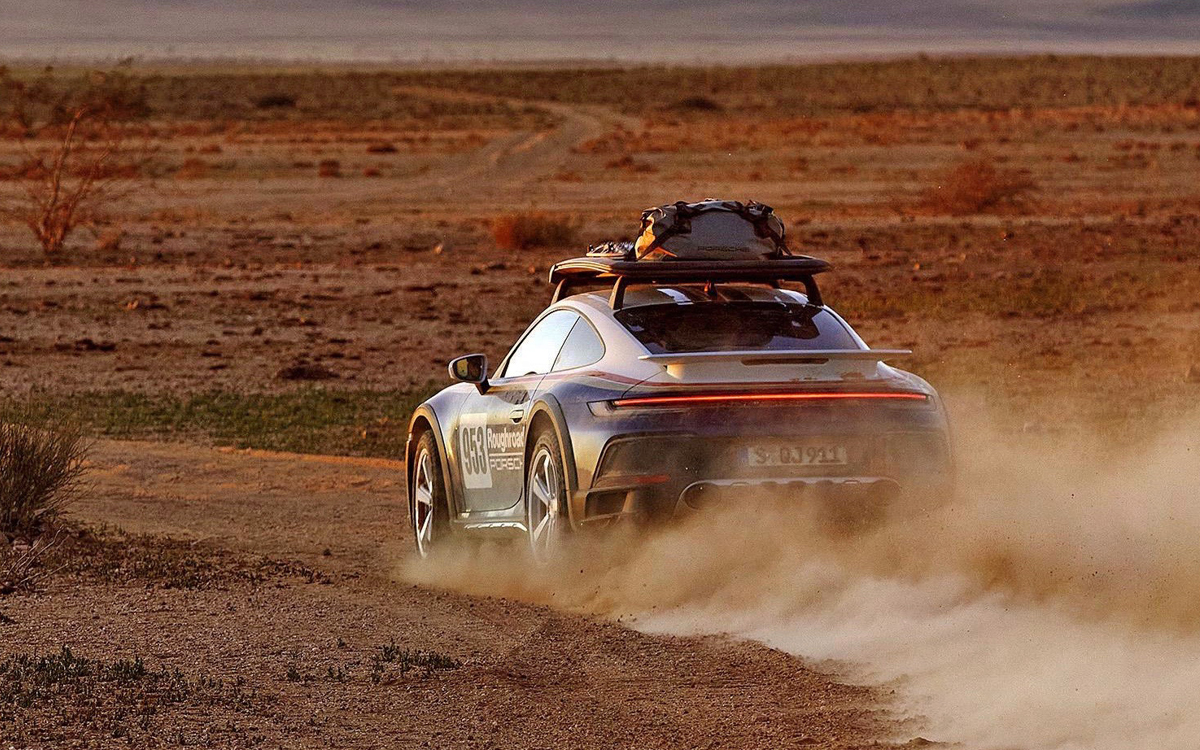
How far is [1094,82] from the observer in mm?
126938

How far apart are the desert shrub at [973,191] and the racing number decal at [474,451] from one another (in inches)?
1309

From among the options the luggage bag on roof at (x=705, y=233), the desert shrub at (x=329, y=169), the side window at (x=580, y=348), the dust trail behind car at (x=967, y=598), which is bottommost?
the desert shrub at (x=329, y=169)

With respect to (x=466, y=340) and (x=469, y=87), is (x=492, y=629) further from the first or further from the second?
(x=469, y=87)

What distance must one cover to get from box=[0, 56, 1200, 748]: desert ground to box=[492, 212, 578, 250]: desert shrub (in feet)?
0.47

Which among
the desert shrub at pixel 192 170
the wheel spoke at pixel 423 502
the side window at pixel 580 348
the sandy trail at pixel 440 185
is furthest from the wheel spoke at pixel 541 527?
the desert shrub at pixel 192 170

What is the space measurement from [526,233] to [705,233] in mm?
26965

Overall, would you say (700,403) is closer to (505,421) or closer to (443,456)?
(505,421)

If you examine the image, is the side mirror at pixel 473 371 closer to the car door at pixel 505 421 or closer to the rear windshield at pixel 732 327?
the car door at pixel 505 421

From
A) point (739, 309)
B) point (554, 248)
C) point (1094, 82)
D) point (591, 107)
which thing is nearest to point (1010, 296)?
point (554, 248)

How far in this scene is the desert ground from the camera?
Result: 681 cm

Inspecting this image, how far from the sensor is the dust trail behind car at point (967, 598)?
20.8 feet

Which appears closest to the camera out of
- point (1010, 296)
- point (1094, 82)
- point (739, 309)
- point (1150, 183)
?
point (739, 309)

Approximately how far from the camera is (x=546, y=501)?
29.1 feet

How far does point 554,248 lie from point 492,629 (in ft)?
91.8
